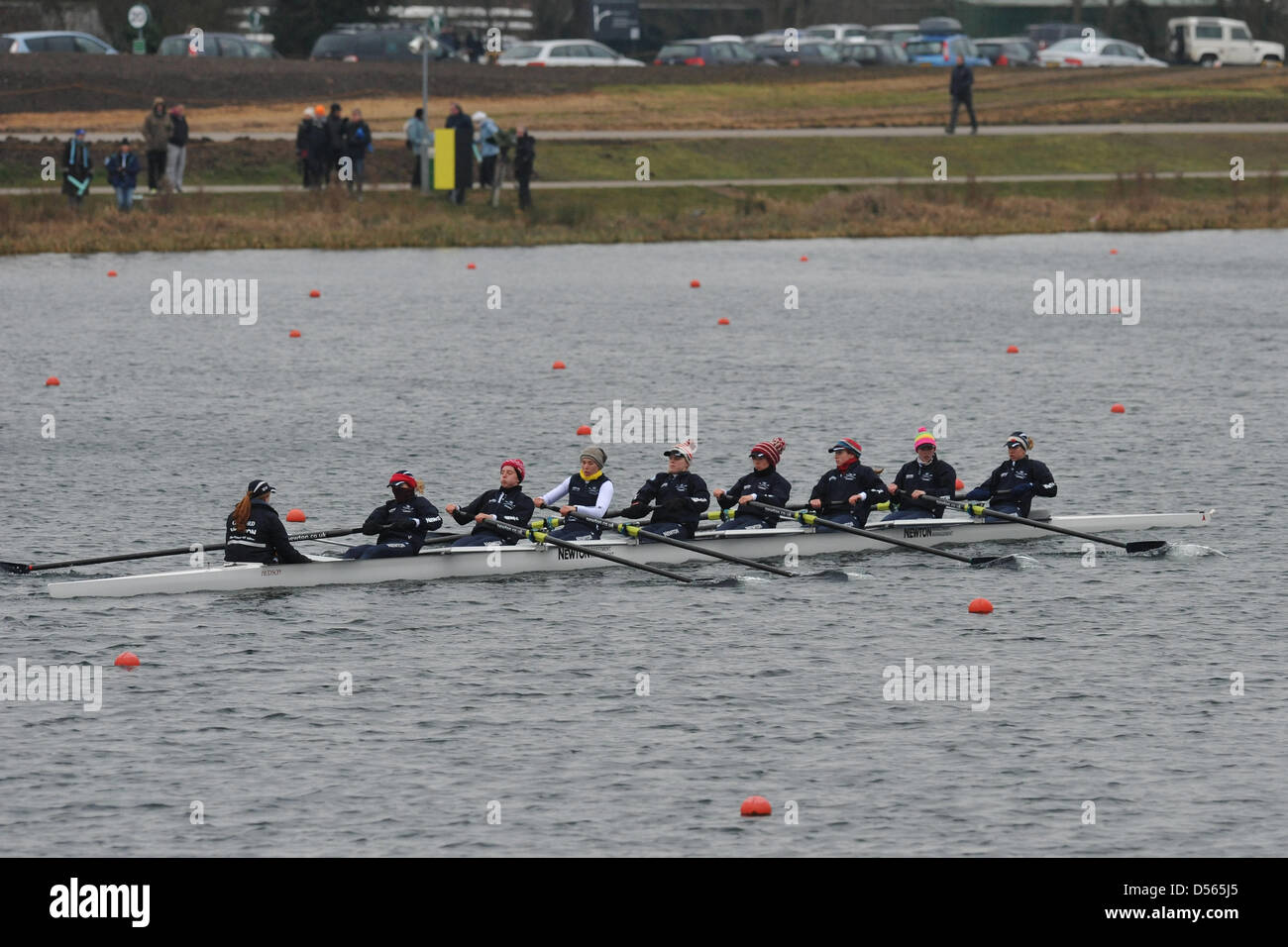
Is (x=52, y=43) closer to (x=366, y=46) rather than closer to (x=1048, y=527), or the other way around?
(x=366, y=46)

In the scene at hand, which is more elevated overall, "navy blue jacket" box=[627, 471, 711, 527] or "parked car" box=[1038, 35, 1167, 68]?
"parked car" box=[1038, 35, 1167, 68]

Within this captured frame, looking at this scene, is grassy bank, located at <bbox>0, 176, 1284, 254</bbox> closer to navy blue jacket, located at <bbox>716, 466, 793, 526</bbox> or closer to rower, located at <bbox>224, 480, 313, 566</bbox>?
navy blue jacket, located at <bbox>716, 466, 793, 526</bbox>

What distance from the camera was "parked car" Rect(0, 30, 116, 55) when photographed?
75.9 meters

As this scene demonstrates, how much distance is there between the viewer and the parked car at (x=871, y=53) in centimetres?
9181

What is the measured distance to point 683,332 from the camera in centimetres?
5003

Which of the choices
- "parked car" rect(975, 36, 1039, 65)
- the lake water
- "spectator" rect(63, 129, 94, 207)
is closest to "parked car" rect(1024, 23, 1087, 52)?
"parked car" rect(975, 36, 1039, 65)

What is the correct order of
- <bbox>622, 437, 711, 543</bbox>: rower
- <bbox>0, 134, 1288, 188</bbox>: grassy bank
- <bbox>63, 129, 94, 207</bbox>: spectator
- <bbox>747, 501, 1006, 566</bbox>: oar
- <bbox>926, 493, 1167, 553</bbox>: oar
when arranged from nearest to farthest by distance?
<bbox>622, 437, 711, 543</bbox>: rower
<bbox>747, 501, 1006, 566</bbox>: oar
<bbox>926, 493, 1167, 553</bbox>: oar
<bbox>63, 129, 94, 207</bbox>: spectator
<bbox>0, 134, 1288, 188</bbox>: grassy bank

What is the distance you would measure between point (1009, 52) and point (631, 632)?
73581mm

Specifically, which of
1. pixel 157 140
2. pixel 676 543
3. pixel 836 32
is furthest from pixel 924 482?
pixel 836 32

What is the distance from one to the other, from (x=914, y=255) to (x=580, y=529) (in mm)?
39171

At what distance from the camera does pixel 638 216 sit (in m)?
64.6

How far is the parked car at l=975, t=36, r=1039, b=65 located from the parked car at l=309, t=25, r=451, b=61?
2572 cm

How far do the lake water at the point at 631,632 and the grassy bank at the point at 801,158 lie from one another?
15.9 m

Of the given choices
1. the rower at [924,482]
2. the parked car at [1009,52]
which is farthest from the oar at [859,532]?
the parked car at [1009,52]
